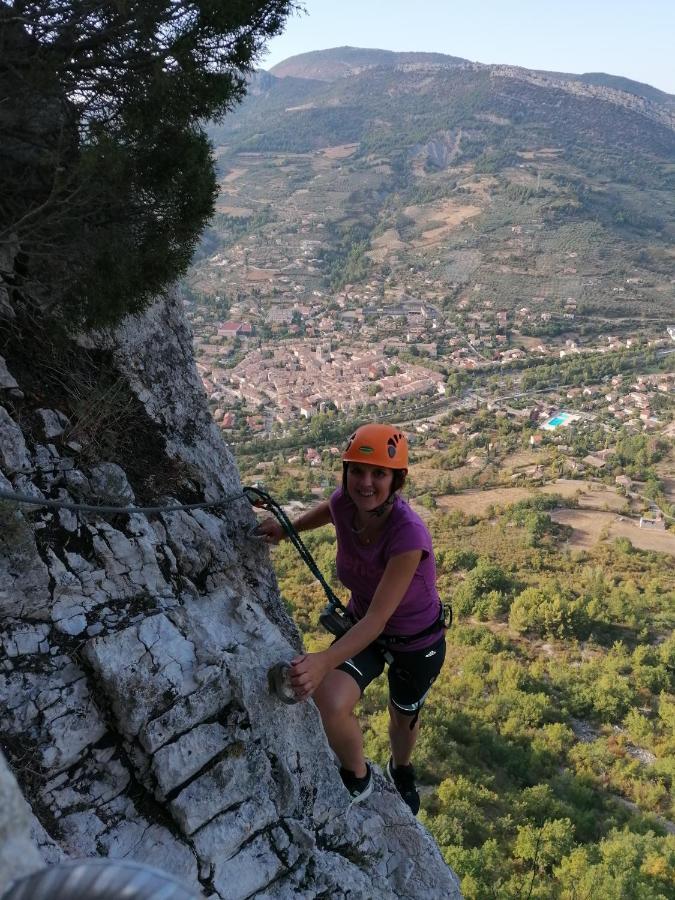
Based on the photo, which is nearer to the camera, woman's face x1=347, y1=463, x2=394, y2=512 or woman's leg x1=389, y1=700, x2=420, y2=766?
woman's face x1=347, y1=463, x2=394, y2=512

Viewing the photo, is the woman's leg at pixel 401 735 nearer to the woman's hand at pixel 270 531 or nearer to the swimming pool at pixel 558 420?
the woman's hand at pixel 270 531

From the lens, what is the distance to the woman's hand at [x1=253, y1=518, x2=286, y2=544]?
405 centimetres

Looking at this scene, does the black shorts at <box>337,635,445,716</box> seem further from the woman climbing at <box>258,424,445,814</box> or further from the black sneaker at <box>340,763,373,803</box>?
the black sneaker at <box>340,763,373,803</box>

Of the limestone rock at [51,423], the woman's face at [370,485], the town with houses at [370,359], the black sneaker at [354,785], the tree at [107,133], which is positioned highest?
the tree at [107,133]

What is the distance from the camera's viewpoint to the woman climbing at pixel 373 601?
2.80 m

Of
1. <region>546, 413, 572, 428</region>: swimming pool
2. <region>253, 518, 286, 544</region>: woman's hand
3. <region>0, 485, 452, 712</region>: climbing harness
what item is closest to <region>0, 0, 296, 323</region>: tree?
<region>0, 485, 452, 712</region>: climbing harness

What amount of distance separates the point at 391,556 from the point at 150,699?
1285mm

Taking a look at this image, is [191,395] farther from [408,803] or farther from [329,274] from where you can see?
[329,274]

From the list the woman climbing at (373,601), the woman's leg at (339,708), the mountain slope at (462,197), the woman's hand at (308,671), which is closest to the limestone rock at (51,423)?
the woman climbing at (373,601)

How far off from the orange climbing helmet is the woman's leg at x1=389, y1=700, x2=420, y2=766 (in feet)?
6.03

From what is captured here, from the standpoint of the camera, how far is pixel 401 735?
13.2 feet

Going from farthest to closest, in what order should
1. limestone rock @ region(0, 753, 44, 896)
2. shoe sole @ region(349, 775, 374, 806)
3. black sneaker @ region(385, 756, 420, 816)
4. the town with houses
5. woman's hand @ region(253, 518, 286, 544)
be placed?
the town with houses < black sneaker @ region(385, 756, 420, 816) < woman's hand @ region(253, 518, 286, 544) < shoe sole @ region(349, 775, 374, 806) < limestone rock @ region(0, 753, 44, 896)

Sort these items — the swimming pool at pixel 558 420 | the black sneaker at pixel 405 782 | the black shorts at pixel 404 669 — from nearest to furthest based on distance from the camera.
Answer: the black shorts at pixel 404 669, the black sneaker at pixel 405 782, the swimming pool at pixel 558 420

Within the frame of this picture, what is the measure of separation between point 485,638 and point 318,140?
555 feet
